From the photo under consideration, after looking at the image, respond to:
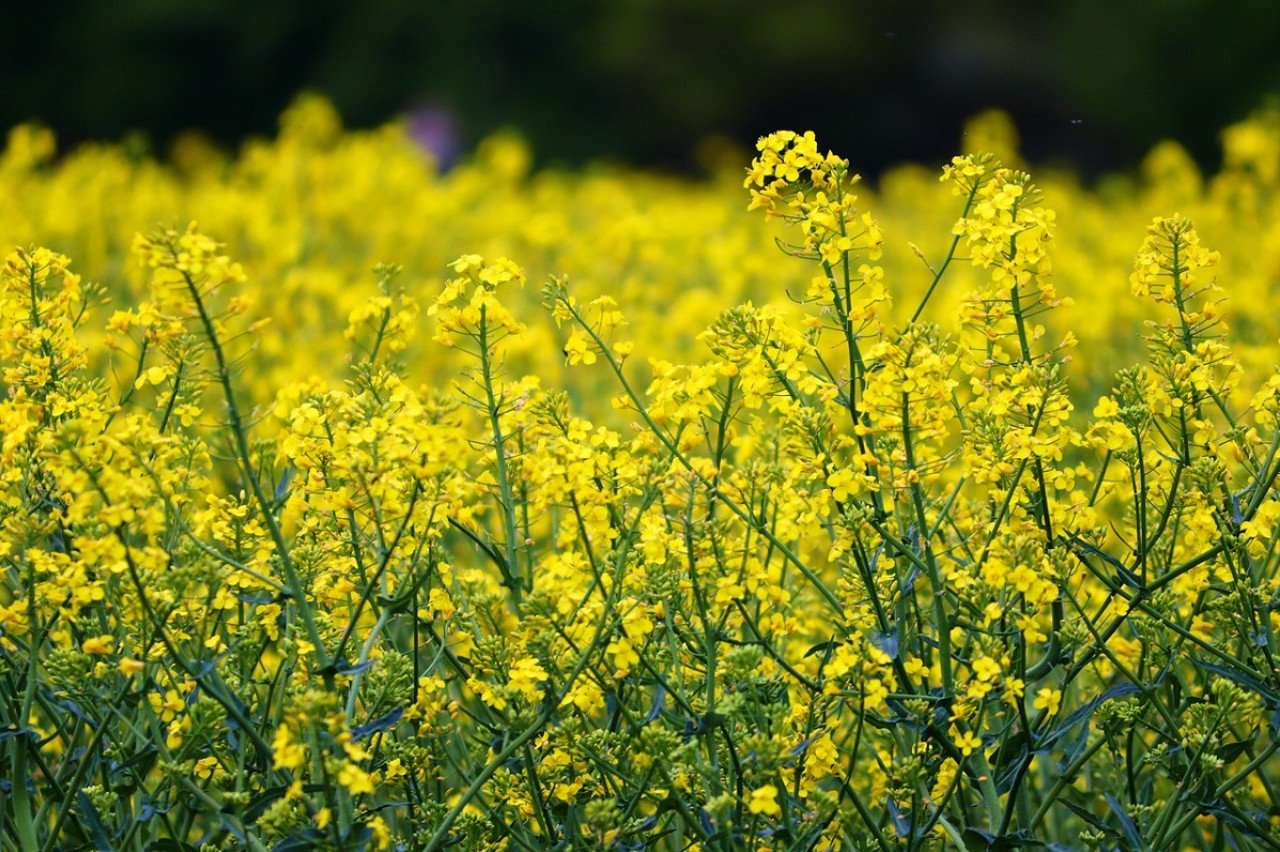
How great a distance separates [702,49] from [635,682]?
20372mm

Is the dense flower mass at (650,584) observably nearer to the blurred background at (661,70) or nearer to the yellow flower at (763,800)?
the yellow flower at (763,800)

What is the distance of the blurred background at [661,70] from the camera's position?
19484 mm

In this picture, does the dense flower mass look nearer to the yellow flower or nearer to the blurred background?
the yellow flower

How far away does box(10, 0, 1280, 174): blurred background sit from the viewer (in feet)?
63.9

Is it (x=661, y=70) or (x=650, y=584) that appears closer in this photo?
(x=650, y=584)

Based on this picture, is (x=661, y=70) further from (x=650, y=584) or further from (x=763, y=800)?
(x=763, y=800)

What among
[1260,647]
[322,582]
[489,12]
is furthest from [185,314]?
[489,12]

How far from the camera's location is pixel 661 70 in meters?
21.8

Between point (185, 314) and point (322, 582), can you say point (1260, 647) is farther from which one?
point (185, 314)

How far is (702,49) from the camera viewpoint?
22125 mm

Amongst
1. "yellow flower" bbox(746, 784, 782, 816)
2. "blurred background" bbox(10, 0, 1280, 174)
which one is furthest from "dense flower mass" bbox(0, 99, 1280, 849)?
"blurred background" bbox(10, 0, 1280, 174)

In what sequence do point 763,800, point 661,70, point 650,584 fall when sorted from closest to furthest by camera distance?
point 763,800 < point 650,584 < point 661,70

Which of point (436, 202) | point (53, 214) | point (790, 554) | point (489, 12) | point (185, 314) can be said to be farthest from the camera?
point (489, 12)

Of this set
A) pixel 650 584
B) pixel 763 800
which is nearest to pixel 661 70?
pixel 650 584
